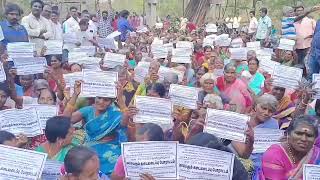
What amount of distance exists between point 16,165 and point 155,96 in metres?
3.04

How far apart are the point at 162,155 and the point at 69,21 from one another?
919 cm

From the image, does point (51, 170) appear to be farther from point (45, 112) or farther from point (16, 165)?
point (45, 112)

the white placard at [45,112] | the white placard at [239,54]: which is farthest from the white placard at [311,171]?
the white placard at [239,54]

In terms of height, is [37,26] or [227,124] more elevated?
[37,26]

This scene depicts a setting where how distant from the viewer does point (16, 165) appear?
13.2 feet

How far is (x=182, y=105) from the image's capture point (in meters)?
6.54

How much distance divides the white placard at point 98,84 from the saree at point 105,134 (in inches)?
7.4

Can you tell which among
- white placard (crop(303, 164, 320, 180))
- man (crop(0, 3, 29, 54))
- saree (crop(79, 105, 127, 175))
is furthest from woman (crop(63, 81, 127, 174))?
man (crop(0, 3, 29, 54))

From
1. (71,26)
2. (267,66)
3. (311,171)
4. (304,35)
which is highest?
(71,26)

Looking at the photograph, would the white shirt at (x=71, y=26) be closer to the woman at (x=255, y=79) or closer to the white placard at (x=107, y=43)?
the white placard at (x=107, y=43)

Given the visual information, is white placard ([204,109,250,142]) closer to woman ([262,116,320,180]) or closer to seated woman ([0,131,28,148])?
woman ([262,116,320,180])

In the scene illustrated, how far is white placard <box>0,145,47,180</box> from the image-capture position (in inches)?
158

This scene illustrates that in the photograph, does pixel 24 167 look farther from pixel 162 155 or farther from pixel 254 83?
pixel 254 83

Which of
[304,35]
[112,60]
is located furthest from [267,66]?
[304,35]
